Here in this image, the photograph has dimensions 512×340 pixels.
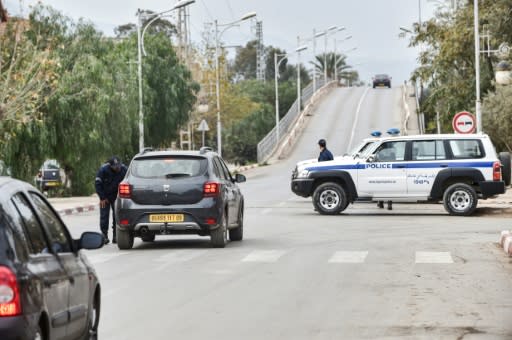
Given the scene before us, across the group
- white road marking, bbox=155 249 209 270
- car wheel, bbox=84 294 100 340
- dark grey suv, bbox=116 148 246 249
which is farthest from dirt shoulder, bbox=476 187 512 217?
car wheel, bbox=84 294 100 340

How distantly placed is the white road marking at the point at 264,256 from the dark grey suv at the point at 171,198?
0.96 m

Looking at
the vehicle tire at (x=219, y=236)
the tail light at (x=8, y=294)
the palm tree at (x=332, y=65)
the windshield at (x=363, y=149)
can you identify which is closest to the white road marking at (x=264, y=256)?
the vehicle tire at (x=219, y=236)

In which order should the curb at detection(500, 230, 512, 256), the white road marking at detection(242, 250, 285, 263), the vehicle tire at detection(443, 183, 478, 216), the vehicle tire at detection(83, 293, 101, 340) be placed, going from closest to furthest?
the vehicle tire at detection(83, 293, 101, 340) → the white road marking at detection(242, 250, 285, 263) → the curb at detection(500, 230, 512, 256) → the vehicle tire at detection(443, 183, 478, 216)

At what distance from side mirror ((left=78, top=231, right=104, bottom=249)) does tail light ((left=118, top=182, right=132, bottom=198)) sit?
41.6ft

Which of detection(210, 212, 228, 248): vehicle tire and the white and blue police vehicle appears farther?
the white and blue police vehicle

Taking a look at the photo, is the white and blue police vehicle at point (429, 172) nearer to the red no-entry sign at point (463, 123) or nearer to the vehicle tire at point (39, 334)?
the red no-entry sign at point (463, 123)

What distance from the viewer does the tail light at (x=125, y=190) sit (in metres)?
21.8

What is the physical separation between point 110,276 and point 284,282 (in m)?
2.42

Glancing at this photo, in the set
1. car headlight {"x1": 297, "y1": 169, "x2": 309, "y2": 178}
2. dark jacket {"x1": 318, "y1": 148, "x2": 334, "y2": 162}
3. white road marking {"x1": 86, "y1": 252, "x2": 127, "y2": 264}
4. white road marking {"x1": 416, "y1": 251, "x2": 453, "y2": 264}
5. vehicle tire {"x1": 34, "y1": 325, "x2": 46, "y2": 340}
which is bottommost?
white road marking {"x1": 416, "y1": 251, "x2": 453, "y2": 264}

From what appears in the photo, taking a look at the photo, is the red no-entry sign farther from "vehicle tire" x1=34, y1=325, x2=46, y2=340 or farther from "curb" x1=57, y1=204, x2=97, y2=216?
"vehicle tire" x1=34, y1=325, x2=46, y2=340

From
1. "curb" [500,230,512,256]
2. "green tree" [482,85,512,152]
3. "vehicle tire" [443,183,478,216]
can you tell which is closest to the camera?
"curb" [500,230,512,256]

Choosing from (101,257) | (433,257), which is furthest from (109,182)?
(433,257)

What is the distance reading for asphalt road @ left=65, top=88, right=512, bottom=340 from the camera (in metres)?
12.0

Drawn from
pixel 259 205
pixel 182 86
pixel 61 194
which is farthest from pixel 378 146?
pixel 182 86
